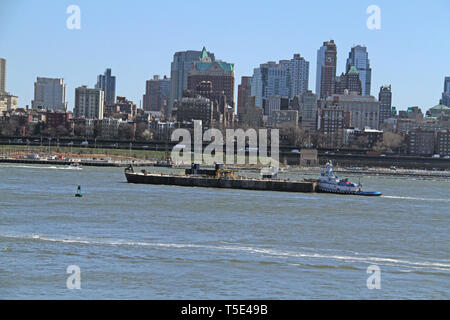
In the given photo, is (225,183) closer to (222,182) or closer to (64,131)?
(222,182)

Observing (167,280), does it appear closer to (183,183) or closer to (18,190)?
(18,190)

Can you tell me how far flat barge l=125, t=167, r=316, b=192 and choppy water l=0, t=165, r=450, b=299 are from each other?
20401 mm

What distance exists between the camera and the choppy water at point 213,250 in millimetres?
23391

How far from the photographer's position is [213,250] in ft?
96.5

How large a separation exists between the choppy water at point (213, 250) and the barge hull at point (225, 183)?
66.6 ft

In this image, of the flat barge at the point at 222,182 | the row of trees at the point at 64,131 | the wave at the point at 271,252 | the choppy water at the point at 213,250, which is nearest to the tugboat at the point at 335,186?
the flat barge at the point at 222,182

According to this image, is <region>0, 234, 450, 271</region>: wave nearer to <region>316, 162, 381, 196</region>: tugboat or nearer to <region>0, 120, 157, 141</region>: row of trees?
<region>316, 162, 381, 196</region>: tugboat

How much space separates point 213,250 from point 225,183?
42799mm

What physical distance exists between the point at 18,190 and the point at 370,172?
279ft

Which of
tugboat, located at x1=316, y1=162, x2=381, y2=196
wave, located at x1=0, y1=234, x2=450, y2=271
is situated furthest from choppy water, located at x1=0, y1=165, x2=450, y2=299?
tugboat, located at x1=316, y1=162, x2=381, y2=196

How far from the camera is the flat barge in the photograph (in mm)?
70812

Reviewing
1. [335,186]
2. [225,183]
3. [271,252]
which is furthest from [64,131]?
[271,252]

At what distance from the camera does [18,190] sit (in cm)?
5475

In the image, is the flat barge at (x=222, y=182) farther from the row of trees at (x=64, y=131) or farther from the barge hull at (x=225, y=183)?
the row of trees at (x=64, y=131)
